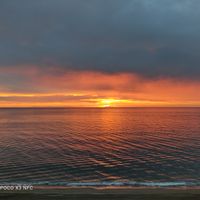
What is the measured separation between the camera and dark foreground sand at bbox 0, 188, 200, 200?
11.1m

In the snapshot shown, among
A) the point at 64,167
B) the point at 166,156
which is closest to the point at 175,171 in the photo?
the point at 166,156

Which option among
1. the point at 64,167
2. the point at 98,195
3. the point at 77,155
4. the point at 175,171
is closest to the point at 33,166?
the point at 64,167

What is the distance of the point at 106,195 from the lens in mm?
11508

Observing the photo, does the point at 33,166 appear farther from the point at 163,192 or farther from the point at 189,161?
the point at 163,192

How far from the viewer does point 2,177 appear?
2825 centimetres

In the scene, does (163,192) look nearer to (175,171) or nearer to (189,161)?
(175,171)

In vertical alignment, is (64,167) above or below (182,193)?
below

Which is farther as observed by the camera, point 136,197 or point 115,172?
point 115,172

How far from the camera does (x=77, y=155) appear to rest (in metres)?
41.0

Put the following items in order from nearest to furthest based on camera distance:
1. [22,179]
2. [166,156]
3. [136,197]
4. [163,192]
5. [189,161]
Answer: [136,197] < [163,192] < [22,179] < [189,161] < [166,156]

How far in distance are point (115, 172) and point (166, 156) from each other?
40.4ft

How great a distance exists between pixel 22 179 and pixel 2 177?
98.8 inches

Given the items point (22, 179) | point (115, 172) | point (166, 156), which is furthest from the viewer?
point (166, 156)

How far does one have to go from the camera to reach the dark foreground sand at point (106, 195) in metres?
11.1
